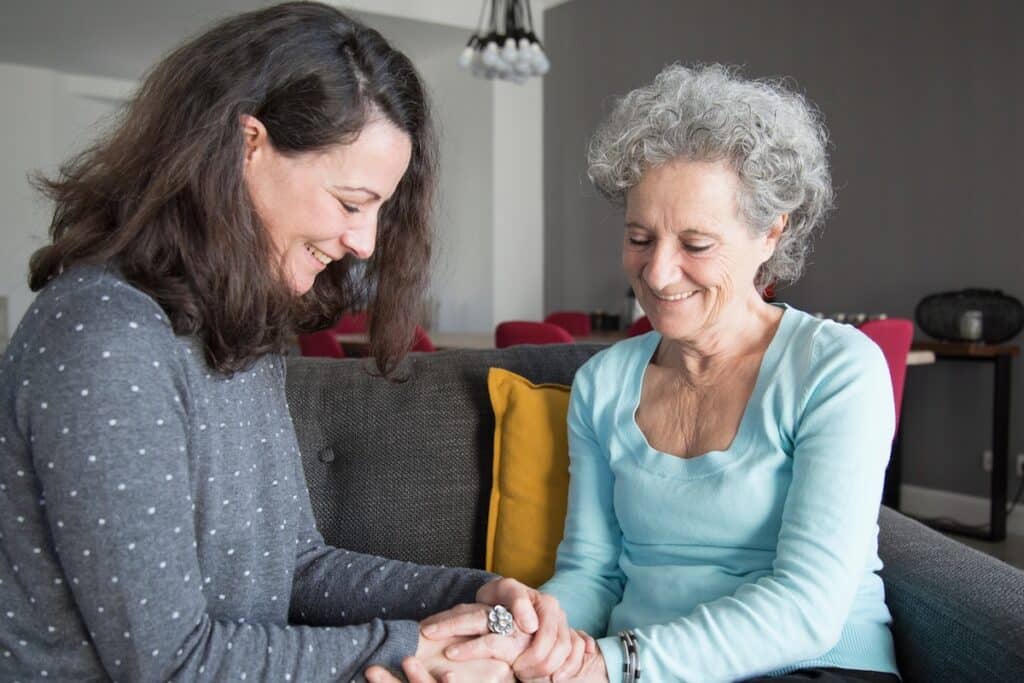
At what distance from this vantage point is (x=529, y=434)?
6.14 ft

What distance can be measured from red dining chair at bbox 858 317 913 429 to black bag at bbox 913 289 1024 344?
0.78 meters

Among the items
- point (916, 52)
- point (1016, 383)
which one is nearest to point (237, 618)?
point (1016, 383)

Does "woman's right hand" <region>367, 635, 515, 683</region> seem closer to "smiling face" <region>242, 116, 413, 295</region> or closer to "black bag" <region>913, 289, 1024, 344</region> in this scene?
"smiling face" <region>242, 116, 413, 295</region>

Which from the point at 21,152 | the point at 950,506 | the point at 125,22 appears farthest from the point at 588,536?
the point at 21,152

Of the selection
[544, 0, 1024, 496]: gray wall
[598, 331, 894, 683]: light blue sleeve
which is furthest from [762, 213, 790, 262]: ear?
[544, 0, 1024, 496]: gray wall

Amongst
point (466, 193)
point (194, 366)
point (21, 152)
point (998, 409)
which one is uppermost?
point (21, 152)

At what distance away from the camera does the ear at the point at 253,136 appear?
1.15m

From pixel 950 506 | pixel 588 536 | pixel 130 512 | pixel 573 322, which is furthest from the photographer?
pixel 573 322

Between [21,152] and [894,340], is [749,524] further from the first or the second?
[21,152]

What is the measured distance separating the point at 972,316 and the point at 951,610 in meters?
3.56

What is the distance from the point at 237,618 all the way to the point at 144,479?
11.2 inches

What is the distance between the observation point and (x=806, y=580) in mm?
1418

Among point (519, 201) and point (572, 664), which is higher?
point (519, 201)

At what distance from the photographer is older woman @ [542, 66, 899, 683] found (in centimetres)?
143
